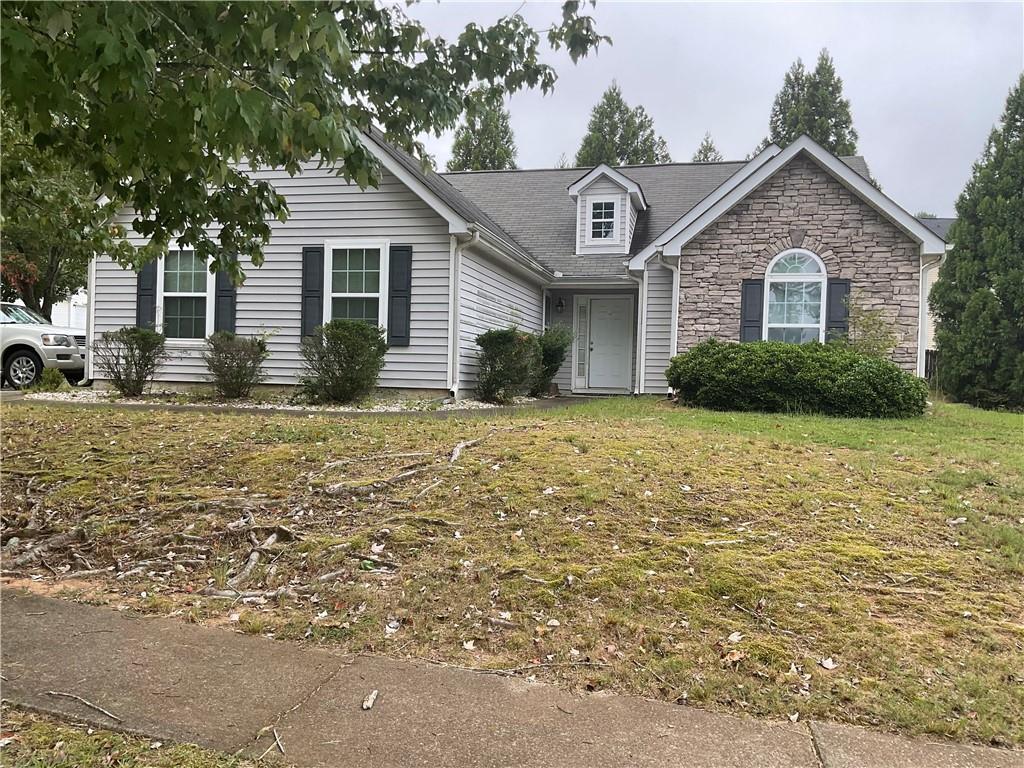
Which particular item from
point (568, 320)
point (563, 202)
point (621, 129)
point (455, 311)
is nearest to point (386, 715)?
point (455, 311)

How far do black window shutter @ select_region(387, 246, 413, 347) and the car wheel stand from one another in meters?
7.03

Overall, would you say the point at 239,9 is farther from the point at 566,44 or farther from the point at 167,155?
the point at 566,44

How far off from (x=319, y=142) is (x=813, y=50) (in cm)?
3610

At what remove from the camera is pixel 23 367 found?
13172mm

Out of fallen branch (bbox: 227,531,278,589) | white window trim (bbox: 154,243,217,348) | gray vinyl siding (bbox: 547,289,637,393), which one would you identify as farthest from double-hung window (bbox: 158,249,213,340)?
fallen branch (bbox: 227,531,278,589)

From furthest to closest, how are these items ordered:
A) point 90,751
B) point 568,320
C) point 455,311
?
point 568,320 → point 455,311 → point 90,751

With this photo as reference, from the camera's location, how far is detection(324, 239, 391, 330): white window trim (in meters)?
11.5

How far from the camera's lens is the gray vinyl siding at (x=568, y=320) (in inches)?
621

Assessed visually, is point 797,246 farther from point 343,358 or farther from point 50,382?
point 50,382

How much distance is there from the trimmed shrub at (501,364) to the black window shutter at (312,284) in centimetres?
276

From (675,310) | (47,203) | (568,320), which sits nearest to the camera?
(47,203)

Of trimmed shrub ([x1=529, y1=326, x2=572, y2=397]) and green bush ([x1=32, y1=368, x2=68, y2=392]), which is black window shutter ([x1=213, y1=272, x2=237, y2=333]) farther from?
trimmed shrub ([x1=529, y1=326, x2=572, y2=397])

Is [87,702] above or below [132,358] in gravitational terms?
below

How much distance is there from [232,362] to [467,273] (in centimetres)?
395
